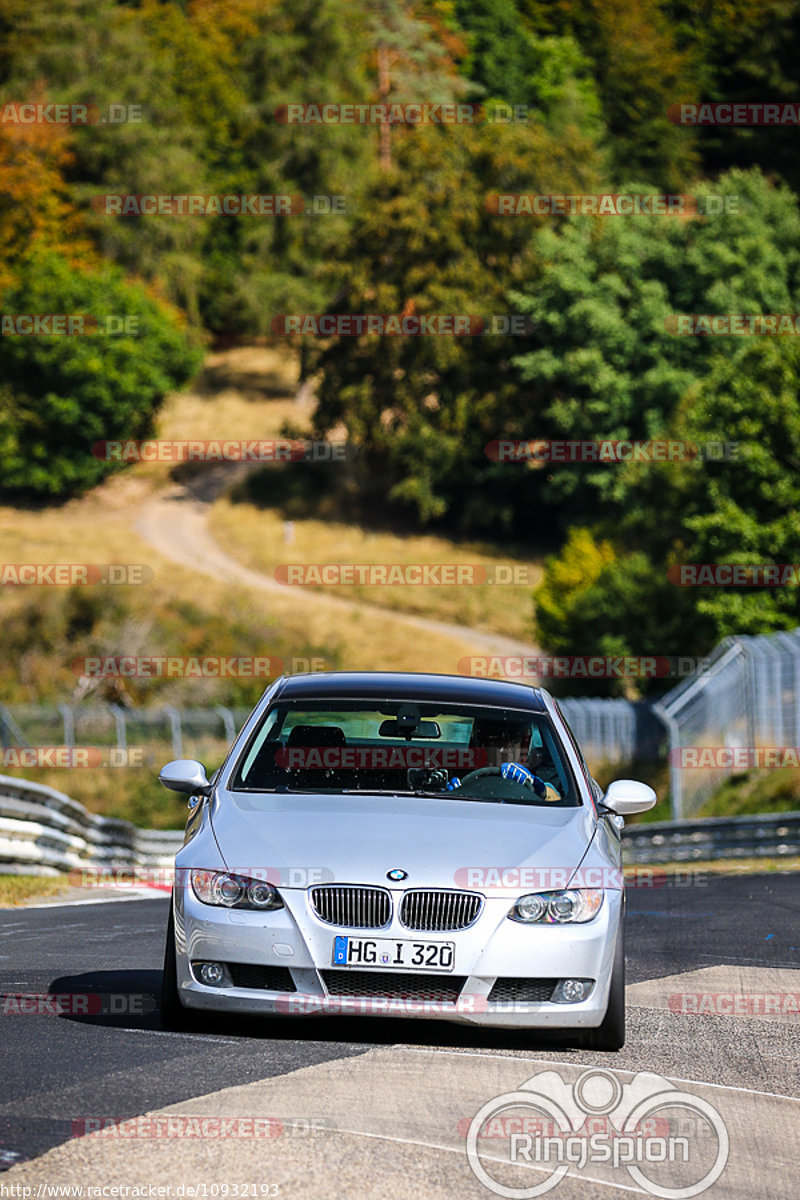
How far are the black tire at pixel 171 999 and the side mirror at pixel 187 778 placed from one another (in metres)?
0.69

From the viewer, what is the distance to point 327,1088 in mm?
6207

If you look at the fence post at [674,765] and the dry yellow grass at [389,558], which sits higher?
the fence post at [674,765]

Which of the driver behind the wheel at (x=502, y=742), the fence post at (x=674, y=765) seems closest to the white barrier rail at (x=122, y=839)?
the fence post at (x=674, y=765)

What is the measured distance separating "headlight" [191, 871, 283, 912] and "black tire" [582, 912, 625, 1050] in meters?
1.42

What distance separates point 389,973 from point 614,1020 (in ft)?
3.53

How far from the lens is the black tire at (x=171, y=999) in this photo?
6961mm

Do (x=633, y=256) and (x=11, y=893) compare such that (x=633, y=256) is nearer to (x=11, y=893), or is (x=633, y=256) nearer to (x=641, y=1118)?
(x=11, y=893)

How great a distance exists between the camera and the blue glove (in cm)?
788

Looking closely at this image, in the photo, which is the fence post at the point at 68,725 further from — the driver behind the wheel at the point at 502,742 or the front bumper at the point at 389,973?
the front bumper at the point at 389,973

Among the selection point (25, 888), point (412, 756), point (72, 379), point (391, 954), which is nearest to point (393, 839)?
point (391, 954)

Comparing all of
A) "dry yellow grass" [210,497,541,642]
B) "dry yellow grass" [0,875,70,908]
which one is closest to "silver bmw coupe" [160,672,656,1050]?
"dry yellow grass" [0,875,70,908]

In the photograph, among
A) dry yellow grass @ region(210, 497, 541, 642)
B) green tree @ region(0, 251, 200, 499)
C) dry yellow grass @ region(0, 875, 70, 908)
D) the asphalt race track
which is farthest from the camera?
green tree @ region(0, 251, 200, 499)

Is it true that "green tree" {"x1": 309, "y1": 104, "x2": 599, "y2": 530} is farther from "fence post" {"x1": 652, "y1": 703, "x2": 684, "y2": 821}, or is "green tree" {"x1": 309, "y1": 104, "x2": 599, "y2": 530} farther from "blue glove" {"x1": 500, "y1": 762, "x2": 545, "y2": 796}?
"blue glove" {"x1": 500, "y1": 762, "x2": 545, "y2": 796}

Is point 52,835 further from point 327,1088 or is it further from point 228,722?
point 327,1088
